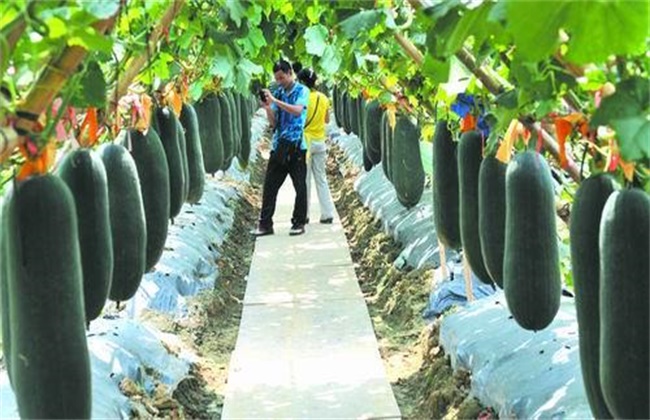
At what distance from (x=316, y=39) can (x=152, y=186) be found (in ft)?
5.84

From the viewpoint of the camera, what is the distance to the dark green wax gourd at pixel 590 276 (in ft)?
9.52

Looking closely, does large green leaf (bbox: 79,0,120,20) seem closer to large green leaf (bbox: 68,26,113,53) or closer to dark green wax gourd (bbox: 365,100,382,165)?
large green leaf (bbox: 68,26,113,53)

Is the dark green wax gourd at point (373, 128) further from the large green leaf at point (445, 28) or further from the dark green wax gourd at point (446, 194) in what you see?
the large green leaf at point (445, 28)

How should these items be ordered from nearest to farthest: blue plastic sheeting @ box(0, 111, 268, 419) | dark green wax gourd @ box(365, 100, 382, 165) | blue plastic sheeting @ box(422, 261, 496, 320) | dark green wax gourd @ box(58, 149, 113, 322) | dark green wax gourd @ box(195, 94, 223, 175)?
1. dark green wax gourd @ box(58, 149, 113, 322)
2. blue plastic sheeting @ box(0, 111, 268, 419)
3. blue plastic sheeting @ box(422, 261, 496, 320)
4. dark green wax gourd @ box(195, 94, 223, 175)
5. dark green wax gourd @ box(365, 100, 382, 165)

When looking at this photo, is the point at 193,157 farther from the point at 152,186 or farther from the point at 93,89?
the point at 93,89

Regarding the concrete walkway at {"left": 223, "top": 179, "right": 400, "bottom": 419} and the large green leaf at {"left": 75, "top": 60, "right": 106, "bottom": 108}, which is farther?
the concrete walkway at {"left": 223, "top": 179, "right": 400, "bottom": 419}

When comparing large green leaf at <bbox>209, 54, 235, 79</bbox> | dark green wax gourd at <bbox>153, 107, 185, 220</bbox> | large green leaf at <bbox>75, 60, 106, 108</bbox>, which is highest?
large green leaf at <bbox>75, 60, 106, 108</bbox>

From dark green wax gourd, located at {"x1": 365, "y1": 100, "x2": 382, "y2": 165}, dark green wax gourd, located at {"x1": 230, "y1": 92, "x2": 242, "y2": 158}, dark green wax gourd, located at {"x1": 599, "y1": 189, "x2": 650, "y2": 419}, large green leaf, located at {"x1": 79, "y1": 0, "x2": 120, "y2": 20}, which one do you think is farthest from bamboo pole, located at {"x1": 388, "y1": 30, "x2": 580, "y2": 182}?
dark green wax gourd, located at {"x1": 230, "y1": 92, "x2": 242, "y2": 158}

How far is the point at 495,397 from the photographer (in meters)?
5.58

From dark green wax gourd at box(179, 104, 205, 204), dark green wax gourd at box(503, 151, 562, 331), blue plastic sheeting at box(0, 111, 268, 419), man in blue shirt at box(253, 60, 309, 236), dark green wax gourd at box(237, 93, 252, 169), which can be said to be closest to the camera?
dark green wax gourd at box(503, 151, 562, 331)

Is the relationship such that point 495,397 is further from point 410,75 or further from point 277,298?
point 277,298

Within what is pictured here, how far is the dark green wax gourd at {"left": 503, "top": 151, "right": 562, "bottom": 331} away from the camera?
3578 millimetres

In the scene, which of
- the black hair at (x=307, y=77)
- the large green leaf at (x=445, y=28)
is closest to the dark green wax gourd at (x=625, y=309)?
the large green leaf at (x=445, y=28)

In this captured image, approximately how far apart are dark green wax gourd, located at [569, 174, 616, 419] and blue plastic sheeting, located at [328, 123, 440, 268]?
6.12 meters
